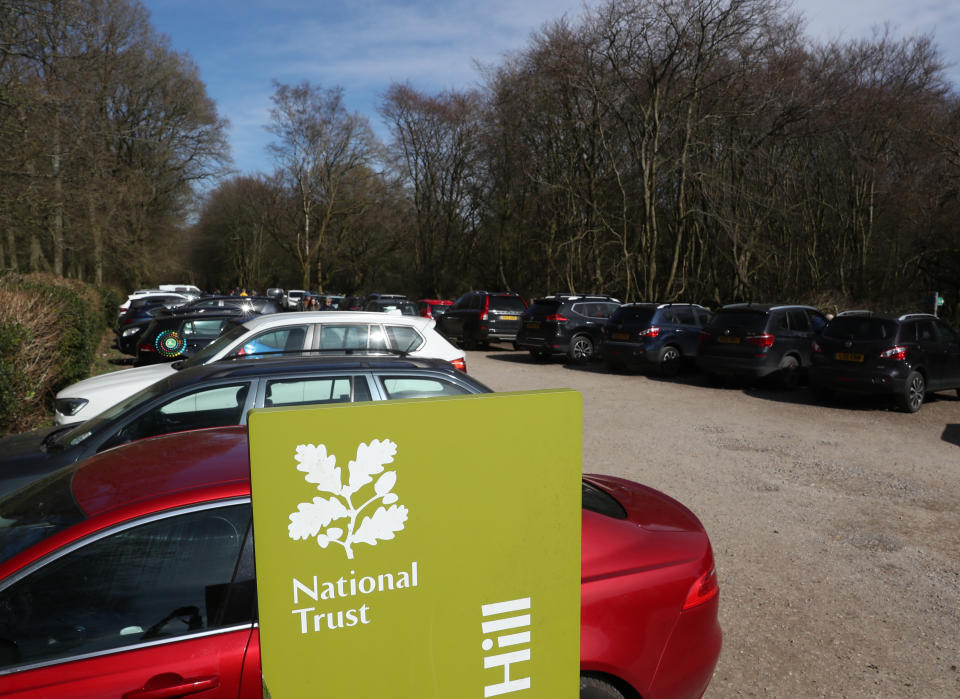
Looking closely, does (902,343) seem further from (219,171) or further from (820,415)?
(219,171)

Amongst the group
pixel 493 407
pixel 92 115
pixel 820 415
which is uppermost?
pixel 92 115

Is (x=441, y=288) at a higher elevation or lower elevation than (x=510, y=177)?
lower

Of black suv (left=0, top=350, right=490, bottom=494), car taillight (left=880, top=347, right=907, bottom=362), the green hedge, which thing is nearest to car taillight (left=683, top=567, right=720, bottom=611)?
black suv (left=0, top=350, right=490, bottom=494)

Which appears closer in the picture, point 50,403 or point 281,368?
point 281,368

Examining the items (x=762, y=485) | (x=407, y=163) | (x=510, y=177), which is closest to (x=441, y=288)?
(x=407, y=163)

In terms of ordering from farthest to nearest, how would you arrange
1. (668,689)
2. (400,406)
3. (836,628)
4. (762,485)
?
(762,485) → (836,628) → (668,689) → (400,406)

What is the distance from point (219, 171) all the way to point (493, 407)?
137ft

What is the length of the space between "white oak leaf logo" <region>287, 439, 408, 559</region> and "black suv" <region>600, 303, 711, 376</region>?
14903mm

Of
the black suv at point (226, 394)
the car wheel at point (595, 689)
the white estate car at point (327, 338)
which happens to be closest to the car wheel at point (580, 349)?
the white estate car at point (327, 338)

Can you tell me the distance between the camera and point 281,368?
5027mm

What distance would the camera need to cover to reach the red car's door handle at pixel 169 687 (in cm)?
216

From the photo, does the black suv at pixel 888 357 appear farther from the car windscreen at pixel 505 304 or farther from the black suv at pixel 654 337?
the car windscreen at pixel 505 304

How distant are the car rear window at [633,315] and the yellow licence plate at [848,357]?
4.88 metres

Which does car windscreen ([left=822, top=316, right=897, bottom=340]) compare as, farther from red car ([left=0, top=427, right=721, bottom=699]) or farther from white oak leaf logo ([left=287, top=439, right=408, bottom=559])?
white oak leaf logo ([left=287, top=439, right=408, bottom=559])
